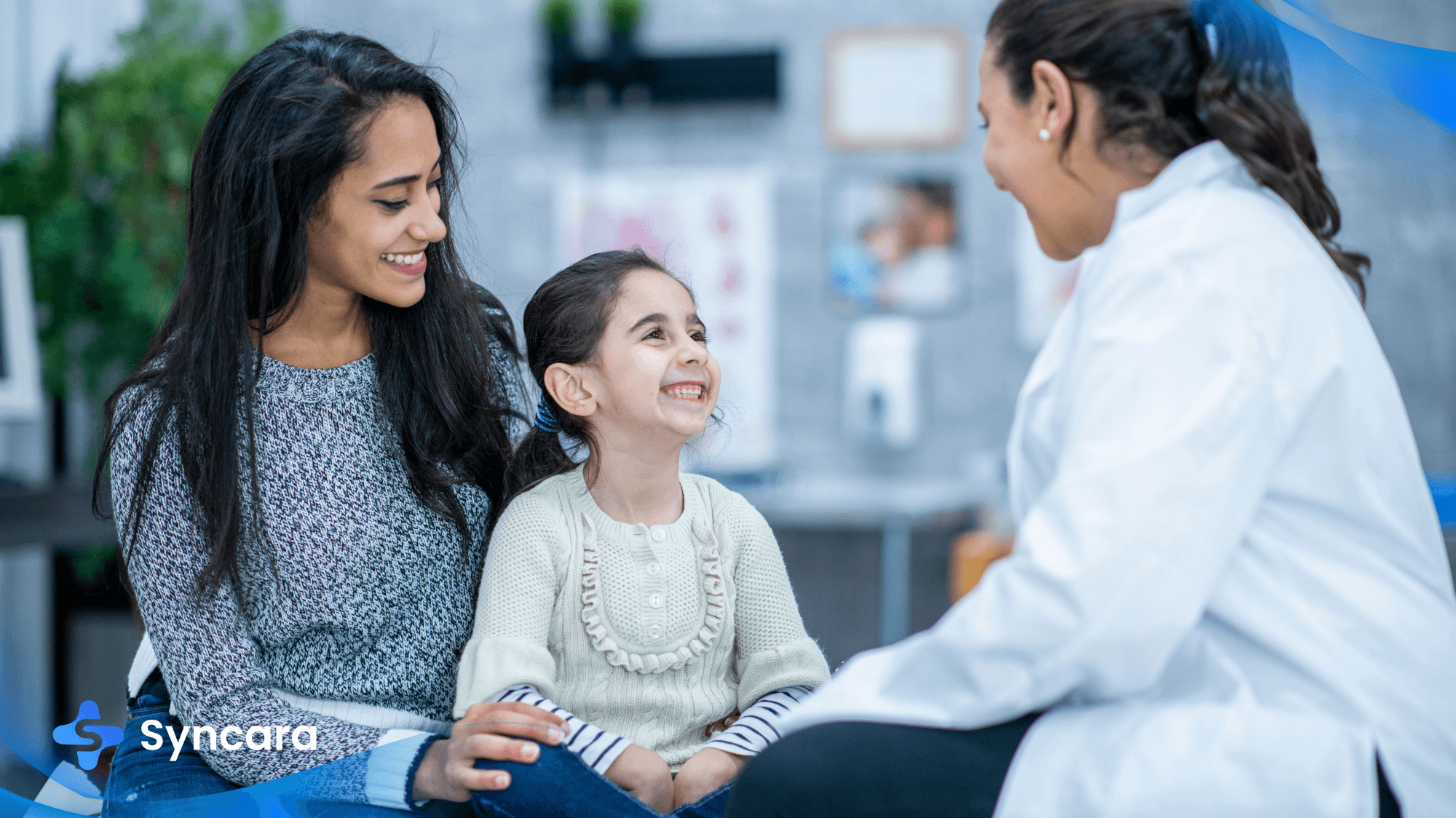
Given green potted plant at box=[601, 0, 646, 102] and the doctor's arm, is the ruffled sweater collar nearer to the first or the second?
the doctor's arm

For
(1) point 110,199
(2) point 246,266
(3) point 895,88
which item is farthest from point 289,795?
(3) point 895,88

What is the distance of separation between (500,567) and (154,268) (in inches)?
70.4

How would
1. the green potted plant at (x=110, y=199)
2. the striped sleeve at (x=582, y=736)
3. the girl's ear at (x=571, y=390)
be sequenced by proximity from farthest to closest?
the green potted plant at (x=110, y=199)
the girl's ear at (x=571, y=390)
the striped sleeve at (x=582, y=736)

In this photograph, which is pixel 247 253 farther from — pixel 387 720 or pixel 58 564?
pixel 58 564

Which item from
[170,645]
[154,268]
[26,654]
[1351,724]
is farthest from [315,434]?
[26,654]

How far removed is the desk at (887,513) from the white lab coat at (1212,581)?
76.3 inches

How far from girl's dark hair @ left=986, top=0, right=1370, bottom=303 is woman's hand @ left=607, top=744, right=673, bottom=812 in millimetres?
636

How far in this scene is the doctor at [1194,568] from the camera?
73 centimetres

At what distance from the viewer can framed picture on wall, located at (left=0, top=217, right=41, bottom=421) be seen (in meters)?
2.24

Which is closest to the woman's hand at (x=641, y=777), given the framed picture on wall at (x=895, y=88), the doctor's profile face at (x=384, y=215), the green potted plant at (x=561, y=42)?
the doctor's profile face at (x=384, y=215)

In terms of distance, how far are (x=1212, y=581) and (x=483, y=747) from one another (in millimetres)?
577

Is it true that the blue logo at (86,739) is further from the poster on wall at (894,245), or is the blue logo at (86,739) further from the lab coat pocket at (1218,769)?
the poster on wall at (894,245)

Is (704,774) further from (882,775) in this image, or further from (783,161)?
(783,161)

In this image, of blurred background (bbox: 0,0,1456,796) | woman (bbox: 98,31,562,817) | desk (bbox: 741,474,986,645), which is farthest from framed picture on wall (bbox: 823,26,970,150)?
woman (bbox: 98,31,562,817)
